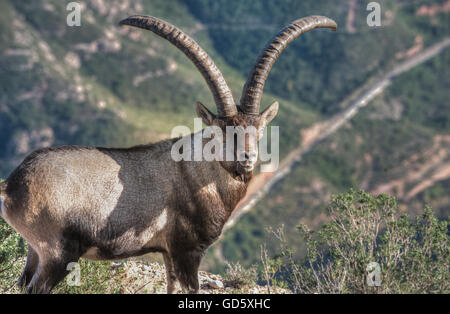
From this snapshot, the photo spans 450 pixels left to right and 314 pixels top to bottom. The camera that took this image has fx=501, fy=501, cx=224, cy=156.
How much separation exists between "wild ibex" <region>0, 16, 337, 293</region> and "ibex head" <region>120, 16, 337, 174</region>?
17 mm

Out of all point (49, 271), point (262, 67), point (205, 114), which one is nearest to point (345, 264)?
point (205, 114)

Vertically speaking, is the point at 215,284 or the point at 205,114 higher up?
the point at 205,114

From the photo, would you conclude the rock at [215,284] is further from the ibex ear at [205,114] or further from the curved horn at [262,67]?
the curved horn at [262,67]

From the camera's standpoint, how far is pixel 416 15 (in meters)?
89.5

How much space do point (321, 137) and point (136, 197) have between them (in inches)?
2358

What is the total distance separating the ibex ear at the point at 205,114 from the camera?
28.3 ft

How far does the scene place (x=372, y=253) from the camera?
9555mm

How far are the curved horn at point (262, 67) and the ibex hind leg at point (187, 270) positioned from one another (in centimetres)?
261

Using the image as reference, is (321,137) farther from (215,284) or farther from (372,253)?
(372,253)

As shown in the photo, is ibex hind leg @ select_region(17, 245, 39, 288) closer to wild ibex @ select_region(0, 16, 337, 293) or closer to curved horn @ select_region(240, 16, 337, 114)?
wild ibex @ select_region(0, 16, 337, 293)

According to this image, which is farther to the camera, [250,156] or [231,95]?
[231,95]

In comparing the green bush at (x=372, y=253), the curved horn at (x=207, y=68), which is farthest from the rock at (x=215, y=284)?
the curved horn at (x=207, y=68)

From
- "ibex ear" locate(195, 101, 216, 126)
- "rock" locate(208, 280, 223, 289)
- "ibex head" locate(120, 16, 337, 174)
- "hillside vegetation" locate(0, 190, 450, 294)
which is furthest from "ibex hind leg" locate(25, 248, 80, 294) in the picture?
"rock" locate(208, 280, 223, 289)
